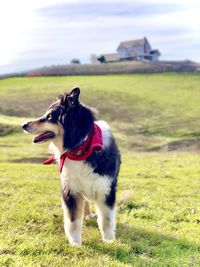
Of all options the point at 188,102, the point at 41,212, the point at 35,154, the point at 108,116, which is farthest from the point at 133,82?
the point at 41,212

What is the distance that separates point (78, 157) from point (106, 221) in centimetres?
127

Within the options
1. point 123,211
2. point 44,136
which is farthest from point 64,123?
point 123,211

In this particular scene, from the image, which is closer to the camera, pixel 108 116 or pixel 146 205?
pixel 146 205

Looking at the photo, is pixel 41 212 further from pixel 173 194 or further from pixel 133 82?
pixel 133 82

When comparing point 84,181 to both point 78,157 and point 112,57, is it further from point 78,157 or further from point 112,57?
point 112,57

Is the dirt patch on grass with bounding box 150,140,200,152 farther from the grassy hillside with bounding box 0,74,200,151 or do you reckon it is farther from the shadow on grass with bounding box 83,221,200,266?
the shadow on grass with bounding box 83,221,200,266

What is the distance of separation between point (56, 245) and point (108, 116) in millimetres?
38078

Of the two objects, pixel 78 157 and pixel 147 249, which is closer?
pixel 78 157

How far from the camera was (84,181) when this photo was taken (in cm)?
736

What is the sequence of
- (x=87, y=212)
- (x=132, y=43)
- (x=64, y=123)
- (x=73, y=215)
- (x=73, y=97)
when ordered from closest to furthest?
(x=73, y=97), (x=64, y=123), (x=73, y=215), (x=87, y=212), (x=132, y=43)

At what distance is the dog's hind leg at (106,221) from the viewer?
25.1 feet

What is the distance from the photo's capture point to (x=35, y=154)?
80.7ft

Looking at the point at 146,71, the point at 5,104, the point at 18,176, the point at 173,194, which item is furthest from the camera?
the point at 146,71

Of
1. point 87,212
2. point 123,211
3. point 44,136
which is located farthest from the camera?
point 123,211
